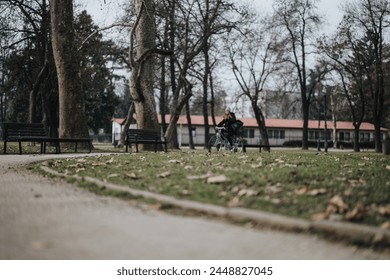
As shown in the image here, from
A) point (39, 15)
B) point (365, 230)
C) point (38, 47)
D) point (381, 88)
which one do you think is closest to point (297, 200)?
point (365, 230)

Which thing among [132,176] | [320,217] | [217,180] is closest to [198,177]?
[217,180]

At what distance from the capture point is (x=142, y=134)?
1683cm

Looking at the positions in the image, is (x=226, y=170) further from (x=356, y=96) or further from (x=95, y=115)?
(x=356, y=96)

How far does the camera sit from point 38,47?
27500mm

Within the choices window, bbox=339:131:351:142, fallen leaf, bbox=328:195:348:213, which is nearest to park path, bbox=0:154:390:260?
fallen leaf, bbox=328:195:348:213

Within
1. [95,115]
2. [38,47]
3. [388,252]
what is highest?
[38,47]

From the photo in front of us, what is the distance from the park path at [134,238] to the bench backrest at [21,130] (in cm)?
1072

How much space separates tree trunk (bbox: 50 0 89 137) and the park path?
12.0m

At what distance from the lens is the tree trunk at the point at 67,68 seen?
1584 cm

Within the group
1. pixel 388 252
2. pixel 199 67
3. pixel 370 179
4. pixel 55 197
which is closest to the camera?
pixel 388 252

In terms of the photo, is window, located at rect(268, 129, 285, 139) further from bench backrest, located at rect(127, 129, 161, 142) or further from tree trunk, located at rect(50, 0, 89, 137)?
tree trunk, located at rect(50, 0, 89, 137)

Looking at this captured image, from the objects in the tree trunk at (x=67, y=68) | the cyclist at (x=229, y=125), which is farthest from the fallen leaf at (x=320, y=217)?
the tree trunk at (x=67, y=68)

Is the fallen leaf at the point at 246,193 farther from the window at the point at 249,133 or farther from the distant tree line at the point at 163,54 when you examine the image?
the window at the point at 249,133
